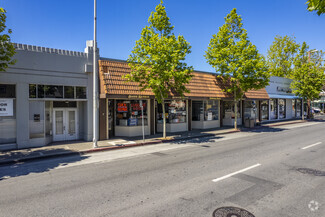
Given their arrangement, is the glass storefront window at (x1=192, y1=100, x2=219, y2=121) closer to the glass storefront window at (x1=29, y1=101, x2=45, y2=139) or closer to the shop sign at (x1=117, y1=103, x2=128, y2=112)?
the shop sign at (x1=117, y1=103, x2=128, y2=112)

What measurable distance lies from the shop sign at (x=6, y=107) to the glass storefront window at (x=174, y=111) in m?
10.3

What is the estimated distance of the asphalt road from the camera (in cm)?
473

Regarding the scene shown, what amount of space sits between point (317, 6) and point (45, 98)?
1319 cm

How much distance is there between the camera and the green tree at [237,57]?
17734mm

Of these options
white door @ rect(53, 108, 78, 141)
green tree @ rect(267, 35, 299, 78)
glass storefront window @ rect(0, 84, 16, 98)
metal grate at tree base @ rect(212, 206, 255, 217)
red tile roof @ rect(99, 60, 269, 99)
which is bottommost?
metal grate at tree base @ rect(212, 206, 255, 217)

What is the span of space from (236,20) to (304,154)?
13.7 metres

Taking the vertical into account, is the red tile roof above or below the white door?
above

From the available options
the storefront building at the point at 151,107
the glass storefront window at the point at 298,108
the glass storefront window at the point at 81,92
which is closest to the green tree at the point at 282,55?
the glass storefront window at the point at 298,108

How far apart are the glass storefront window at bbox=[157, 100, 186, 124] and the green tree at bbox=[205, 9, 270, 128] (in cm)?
467

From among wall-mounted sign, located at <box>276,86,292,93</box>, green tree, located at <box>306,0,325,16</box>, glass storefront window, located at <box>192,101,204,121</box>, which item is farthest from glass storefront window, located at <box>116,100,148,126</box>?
wall-mounted sign, located at <box>276,86,292,93</box>

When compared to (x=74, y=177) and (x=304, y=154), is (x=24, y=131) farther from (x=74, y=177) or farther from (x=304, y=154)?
(x=304, y=154)

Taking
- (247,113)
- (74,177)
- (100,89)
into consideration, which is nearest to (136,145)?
(100,89)

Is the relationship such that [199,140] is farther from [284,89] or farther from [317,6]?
[284,89]

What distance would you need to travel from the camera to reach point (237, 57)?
1828 centimetres
